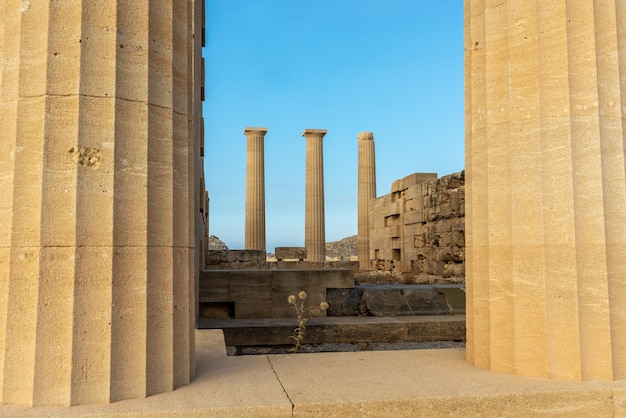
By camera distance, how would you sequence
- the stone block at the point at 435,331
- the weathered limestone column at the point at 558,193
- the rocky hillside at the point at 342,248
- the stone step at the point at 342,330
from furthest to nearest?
the rocky hillside at the point at 342,248 < the stone block at the point at 435,331 < the stone step at the point at 342,330 < the weathered limestone column at the point at 558,193

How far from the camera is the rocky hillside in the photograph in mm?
59938

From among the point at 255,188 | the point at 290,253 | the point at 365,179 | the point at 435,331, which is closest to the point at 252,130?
the point at 255,188

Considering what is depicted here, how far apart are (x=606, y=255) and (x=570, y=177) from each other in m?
0.62

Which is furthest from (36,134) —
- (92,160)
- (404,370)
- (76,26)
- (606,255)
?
(606,255)

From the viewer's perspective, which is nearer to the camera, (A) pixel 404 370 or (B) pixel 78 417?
(B) pixel 78 417

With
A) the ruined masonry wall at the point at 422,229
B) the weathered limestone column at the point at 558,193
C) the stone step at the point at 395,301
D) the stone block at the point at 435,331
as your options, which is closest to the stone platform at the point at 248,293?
the stone step at the point at 395,301

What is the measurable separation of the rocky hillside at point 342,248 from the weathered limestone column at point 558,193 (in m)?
54.9

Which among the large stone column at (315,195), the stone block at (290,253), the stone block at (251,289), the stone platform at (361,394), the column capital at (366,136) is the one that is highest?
the column capital at (366,136)

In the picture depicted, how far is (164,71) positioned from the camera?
11.6 ft

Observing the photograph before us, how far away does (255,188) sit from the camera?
25.8 meters

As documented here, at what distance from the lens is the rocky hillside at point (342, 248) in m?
59.9

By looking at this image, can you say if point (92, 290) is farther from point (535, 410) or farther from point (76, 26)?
point (535, 410)

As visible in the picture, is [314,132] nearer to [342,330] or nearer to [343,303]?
[343,303]

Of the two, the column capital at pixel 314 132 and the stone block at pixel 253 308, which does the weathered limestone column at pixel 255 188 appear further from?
the stone block at pixel 253 308
